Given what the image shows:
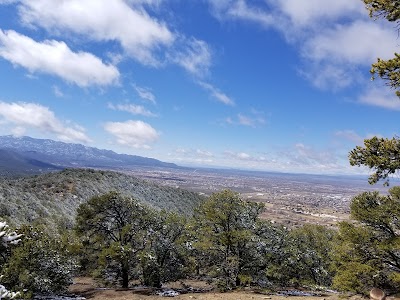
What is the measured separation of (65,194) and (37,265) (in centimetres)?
6153

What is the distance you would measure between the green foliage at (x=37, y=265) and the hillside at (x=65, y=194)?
30415 mm

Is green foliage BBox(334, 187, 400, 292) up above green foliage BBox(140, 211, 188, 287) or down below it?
above

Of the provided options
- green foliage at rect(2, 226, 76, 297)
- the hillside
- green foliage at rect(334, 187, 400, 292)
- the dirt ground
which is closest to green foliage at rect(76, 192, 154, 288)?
the dirt ground

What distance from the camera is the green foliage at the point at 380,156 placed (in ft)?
42.4

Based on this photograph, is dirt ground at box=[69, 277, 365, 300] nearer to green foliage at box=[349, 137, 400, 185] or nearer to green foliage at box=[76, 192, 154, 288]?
green foliage at box=[76, 192, 154, 288]

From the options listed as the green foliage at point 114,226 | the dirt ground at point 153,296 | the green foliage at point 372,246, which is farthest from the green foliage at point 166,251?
the green foliage at point 372,246

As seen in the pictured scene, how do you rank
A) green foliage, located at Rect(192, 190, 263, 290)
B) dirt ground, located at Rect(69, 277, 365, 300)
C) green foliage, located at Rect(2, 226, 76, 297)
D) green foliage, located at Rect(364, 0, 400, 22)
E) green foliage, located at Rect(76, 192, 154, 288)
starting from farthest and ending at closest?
green foliage, located at Rect(76, 192, 154, 288), green foliage, located at Rect(192, 190, 263, 290), dirt ground, located at Rect(69, 277, 365, 300), green foliage, located at Rect(2, 226, 76, 297), green foliage, located at Rect(364, 0, 400, 22)

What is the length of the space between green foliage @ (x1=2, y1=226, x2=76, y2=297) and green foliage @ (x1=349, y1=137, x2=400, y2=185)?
837 inches

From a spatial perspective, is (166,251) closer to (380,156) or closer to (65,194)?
(380,156)

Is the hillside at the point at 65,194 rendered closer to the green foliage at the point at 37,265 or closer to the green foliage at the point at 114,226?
the green foliage at the point at 114,226

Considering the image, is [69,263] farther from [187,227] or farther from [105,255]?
[187,227]

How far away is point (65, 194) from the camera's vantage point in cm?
8244

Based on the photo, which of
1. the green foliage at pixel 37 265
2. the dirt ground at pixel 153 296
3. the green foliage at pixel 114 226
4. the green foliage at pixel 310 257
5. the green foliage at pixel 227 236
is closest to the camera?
the green foliage at pixel 37 265

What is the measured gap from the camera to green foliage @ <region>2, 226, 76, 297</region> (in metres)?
23.1
